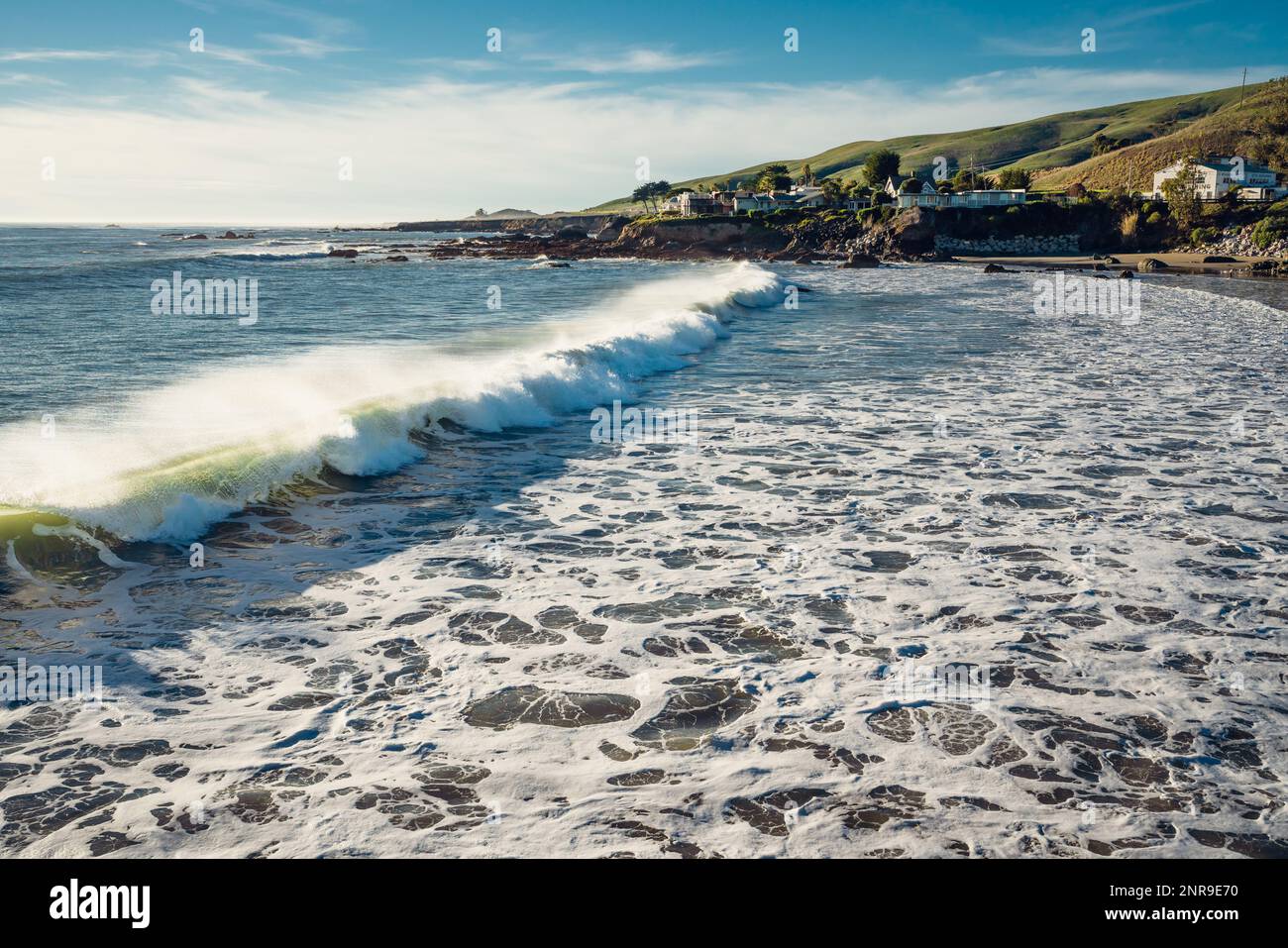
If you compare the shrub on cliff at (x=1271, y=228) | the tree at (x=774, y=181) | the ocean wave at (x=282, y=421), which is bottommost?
the ocean wave at (x=282, y=421)

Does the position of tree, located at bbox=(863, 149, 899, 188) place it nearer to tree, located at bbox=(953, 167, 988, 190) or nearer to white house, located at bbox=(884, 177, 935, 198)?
white house, located at bbox=(884, 177, 935, 198)

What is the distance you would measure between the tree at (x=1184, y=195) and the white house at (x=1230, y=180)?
23.5 inches

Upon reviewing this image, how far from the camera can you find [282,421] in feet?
49.3

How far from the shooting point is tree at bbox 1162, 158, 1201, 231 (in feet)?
327

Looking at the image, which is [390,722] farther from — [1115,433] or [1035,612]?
[1115,433]

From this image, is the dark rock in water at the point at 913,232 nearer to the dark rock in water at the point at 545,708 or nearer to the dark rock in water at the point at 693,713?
the dark rock in water at the point at 693,713

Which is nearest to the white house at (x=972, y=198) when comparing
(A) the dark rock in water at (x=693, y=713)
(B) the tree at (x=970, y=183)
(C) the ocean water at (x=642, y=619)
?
(B) the tree at (x=970, y=183)

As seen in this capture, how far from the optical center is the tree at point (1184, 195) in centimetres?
9975

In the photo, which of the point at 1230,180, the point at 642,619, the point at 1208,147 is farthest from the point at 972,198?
the point at 642,619

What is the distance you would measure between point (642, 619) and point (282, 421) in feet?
32.0

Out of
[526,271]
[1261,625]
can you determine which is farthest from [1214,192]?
[1261,625]

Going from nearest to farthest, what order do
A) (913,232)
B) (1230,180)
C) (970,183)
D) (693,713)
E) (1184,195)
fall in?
(693,713) → (913,232) → (1184,195) → (1230,180) → (970,183)

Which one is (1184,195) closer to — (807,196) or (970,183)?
(970,183)

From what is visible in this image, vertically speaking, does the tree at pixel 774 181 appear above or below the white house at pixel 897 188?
above
